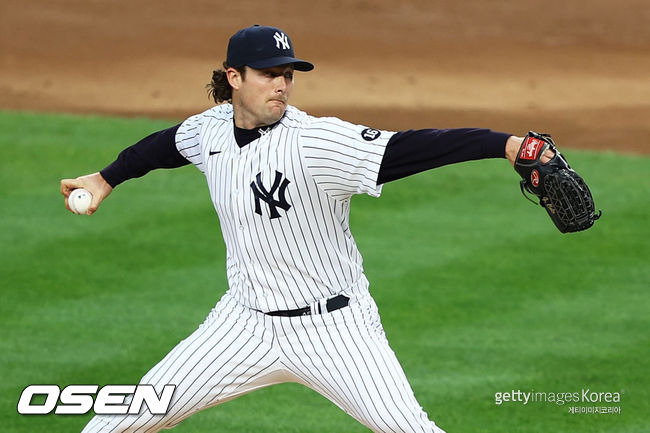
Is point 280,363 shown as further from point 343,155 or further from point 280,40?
point 280,40

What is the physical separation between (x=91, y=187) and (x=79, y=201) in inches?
4.7

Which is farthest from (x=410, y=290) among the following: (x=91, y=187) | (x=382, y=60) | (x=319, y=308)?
(x=382, y=60)

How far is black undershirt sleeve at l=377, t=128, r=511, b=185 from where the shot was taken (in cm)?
409

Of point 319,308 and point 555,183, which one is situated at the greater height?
point 555,183

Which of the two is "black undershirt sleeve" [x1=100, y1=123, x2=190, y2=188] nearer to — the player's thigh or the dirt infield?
the player's thigh

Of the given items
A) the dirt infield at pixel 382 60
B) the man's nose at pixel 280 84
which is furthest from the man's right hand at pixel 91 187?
the dirt infield at pixel 382 60

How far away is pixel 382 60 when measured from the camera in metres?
16.0

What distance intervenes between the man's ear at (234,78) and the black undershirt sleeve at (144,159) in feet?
1.71

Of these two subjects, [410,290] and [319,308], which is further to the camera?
[410,290]

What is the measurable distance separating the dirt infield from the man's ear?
837 centimetres

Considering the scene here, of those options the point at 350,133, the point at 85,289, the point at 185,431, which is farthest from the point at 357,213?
the point at 350,133

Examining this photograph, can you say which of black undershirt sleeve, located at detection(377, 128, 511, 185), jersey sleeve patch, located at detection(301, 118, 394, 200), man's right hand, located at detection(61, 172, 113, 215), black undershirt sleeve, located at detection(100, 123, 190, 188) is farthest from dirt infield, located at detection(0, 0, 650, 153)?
black undershirt sleeve, located at detection(377, 128, 511, 185)

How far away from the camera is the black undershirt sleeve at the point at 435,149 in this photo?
4.09m

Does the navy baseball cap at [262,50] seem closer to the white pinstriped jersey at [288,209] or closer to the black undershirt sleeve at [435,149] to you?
the white pinstriped jersey at [288,209]
